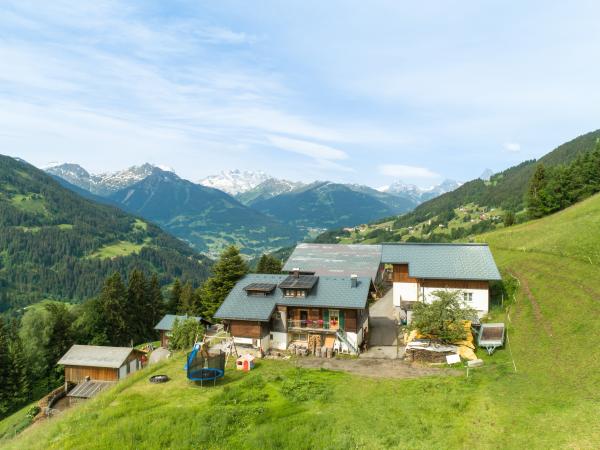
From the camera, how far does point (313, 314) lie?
46812mm

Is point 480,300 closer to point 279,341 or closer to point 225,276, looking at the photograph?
point 279,341

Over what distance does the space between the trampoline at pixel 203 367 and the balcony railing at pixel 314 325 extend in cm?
1165

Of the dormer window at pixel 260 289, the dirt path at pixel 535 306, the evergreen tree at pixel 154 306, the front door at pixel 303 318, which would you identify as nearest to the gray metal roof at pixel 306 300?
the dormer window at pixel 260 289

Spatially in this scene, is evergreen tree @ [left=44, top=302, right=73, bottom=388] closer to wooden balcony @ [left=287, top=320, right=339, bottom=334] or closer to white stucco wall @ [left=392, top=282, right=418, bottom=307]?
wooden balcony @ [left=287, top=320, right=339, bottom=334]

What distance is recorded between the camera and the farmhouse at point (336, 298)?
45.8m

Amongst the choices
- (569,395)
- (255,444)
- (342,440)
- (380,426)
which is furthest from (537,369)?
(255,444)

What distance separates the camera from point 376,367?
38.9 metres

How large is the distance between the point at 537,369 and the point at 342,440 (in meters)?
17.8

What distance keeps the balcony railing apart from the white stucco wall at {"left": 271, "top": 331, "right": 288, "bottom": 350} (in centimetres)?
155

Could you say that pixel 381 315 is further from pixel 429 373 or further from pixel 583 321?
pixel 583 321

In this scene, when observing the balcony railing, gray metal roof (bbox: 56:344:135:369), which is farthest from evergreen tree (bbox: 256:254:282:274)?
the balcony railing

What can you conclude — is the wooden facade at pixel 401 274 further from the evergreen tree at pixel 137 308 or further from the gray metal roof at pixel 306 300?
the evergreen tree at pixel 137 308

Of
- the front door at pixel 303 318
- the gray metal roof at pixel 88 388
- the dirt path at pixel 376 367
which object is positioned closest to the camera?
the dirt path at pixel 376 367

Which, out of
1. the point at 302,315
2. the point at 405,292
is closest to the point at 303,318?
the point at 302,315
